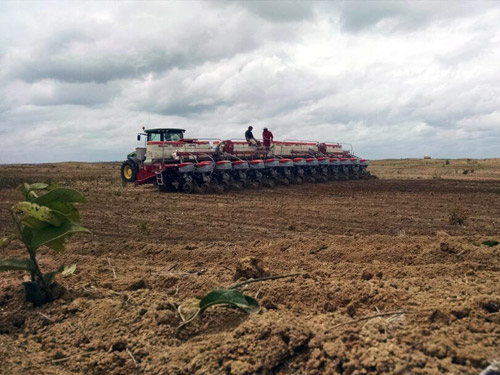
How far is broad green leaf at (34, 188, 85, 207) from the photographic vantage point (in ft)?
13.3

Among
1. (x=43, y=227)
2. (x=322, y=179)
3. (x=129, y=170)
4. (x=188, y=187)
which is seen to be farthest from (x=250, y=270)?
(x=322, y=179)

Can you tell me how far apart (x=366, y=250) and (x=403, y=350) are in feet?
11.1

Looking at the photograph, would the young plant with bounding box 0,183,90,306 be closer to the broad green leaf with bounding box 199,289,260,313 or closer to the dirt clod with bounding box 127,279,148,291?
the dirt clod with bounding box 127,279,148,291

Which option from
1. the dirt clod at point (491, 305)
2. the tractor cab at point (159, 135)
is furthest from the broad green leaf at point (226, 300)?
the tractor cab at point (159, 135)

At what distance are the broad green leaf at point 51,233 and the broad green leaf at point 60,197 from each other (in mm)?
223

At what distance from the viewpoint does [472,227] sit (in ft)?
32.3

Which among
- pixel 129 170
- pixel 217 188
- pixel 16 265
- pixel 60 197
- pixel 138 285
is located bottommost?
pixel 138 285

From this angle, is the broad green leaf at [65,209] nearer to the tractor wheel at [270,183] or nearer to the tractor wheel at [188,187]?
the tractor wheel at [188,187]

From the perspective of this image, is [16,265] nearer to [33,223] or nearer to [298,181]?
[33,223]

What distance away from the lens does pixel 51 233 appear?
13.5ft

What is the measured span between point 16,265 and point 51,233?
16.4 inches

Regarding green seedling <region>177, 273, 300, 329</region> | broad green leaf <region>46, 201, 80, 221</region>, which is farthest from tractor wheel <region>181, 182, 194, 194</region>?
green seedling <region>177, 273, 300, 329</region>

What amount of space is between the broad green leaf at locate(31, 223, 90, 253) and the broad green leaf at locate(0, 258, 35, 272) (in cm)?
17

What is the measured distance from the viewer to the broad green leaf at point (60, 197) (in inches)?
160
